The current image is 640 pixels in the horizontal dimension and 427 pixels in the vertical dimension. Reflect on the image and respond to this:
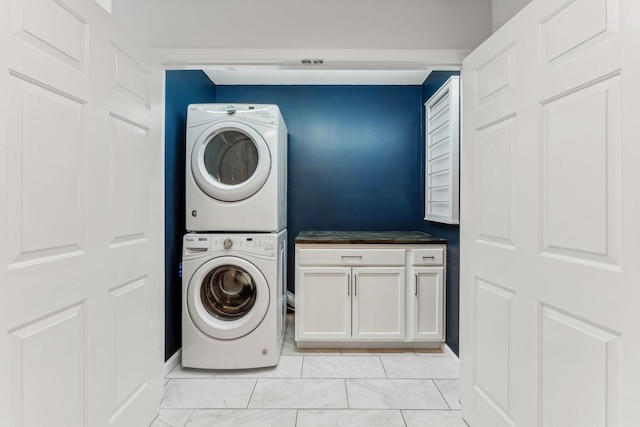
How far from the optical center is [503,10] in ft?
5.89

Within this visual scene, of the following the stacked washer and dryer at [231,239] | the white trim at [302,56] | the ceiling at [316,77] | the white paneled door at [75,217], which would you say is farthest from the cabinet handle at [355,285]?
the ceiling at [316,77]

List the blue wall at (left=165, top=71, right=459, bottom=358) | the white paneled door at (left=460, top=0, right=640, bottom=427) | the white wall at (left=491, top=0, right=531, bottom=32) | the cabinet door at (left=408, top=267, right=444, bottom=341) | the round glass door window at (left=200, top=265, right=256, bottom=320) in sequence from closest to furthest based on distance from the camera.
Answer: the white paneled door at (left=460, top=0, right=640, bottom=427), the white wall at (left=491, top=0, right=531, bottom=32), the round glass door window at (left=200, top=265, right=256, bottom=320), the cabinet door at (left=408, top=267, right=444, bottom=341), the blue wall at (left=165, top=71, right=459, bottom=358)

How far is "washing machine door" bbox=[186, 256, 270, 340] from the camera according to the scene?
239cm

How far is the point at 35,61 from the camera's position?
3.37 ft

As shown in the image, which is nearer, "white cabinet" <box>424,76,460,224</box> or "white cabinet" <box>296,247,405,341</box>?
"white cabinet" <box>424,76,460,224</box>

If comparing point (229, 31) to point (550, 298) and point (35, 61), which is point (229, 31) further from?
point (550, 298)

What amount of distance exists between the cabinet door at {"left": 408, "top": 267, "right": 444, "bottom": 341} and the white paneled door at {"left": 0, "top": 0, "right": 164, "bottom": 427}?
183cm

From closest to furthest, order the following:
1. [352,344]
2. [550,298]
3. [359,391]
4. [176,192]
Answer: [550,298], [359,391], [176,192], [352,344]

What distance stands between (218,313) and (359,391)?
107cm

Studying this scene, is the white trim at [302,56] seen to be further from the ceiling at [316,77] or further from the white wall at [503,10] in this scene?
the ceiling at [316,77]

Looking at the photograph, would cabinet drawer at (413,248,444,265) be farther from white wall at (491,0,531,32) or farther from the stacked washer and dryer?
white wall at (491,0,531,32)

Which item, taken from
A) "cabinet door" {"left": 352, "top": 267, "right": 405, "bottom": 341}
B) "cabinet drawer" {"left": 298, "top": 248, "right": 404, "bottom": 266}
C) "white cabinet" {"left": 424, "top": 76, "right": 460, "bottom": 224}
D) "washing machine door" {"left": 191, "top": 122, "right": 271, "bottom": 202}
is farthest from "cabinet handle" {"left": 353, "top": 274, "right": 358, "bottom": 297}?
"washing machine door" {"left": 191, "top": 122, "right": 271, "bottom": 202}

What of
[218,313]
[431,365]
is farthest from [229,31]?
[431,365]

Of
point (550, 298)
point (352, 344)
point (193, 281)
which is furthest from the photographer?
point (352, 344)
